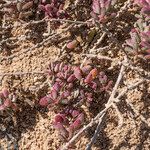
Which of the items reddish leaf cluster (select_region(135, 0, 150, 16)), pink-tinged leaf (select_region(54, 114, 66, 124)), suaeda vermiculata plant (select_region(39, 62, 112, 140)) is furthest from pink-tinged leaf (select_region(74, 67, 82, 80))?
reddish leaf cluster (select_region(135, 0, 150, 16))

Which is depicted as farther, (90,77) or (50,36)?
(50,36)

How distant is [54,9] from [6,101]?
580 millimetres

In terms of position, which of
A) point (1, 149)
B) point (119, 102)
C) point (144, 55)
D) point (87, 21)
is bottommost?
point (1, 149)

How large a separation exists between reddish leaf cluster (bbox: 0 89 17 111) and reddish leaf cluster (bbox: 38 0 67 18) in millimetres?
501

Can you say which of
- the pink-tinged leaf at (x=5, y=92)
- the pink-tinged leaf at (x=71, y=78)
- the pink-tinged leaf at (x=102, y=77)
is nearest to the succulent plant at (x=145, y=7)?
the pink-tinged leaf at (x=102, y=77)

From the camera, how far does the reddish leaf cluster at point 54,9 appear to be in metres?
2.68

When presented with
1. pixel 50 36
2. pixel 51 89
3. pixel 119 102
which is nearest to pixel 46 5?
pixel 50 36

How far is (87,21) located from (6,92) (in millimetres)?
598

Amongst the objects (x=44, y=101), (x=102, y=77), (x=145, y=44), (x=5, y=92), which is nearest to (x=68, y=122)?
(x=44, y=101)

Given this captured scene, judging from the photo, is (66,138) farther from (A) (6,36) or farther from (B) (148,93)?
(A) (6,36)

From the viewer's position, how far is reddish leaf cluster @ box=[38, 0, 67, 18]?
268 centimetres

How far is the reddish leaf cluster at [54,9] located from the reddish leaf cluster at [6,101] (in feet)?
1.64

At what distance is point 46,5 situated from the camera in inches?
106

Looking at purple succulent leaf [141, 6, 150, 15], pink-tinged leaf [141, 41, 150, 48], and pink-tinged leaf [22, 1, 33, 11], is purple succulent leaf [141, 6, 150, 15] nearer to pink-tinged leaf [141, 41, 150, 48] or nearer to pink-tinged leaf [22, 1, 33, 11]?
pink-tinged leaf [141, 41, 150, 48]
